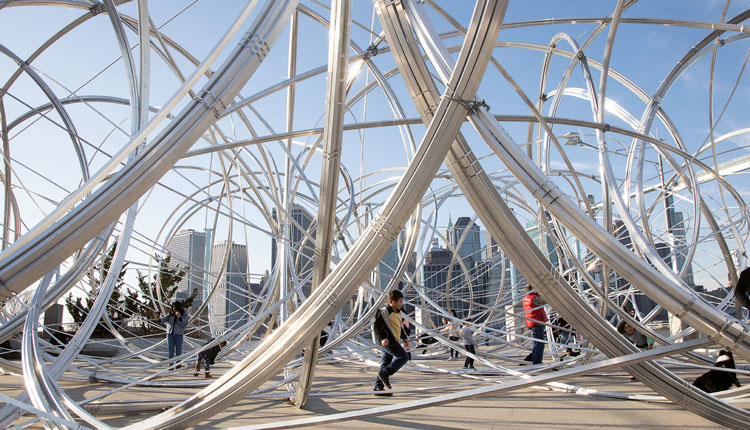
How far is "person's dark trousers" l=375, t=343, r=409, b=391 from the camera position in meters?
7.48

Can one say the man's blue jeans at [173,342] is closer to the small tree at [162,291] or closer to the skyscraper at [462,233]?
the small tree at [162,291]

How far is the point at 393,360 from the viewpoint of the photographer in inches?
301

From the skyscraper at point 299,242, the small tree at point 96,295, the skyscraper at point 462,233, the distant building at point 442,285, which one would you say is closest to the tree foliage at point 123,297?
the small tree at point 96,295

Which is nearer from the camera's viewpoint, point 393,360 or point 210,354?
point 393,360

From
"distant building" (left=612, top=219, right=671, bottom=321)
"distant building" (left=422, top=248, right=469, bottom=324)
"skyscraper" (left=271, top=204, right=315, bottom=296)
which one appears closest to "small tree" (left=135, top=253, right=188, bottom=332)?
"skyscraper" (left=271, top=204, right=315, bottom=296)

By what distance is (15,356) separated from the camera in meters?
14.3

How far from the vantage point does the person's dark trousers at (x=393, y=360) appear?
294 inches

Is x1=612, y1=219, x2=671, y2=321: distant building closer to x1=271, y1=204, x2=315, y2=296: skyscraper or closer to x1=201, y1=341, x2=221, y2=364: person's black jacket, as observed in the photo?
x1=271, y1=204, x2=315, y2=296: skyscraper

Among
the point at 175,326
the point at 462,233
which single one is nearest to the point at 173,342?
the point at 175,326

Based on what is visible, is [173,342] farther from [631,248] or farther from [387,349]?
[631,248]

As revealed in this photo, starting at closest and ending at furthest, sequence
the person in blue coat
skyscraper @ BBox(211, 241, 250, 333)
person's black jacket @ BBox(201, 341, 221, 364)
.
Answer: person's black jacket @ BBox(201, 341, 221, 364) → the person in blue coat → skyscraper @ BBox(211, 241, 250, 333)

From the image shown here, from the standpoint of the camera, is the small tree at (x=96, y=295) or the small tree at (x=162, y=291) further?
the small tree at (x=162, y=291)

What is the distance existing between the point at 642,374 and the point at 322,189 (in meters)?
3.54

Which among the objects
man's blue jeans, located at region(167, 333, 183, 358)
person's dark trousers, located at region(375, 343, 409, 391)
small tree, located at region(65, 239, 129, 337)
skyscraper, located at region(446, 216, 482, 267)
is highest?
skyscraper, located at region(446, 216, 482, 267)
